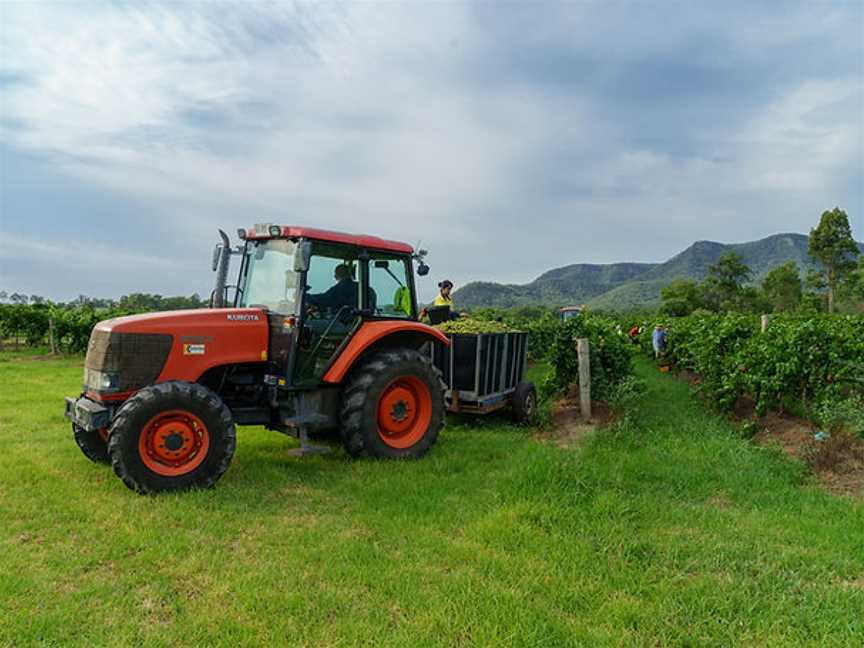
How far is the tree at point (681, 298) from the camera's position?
54.1 meters

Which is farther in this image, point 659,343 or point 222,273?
point 659,343

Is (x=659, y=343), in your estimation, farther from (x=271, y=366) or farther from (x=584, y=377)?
(x=271, y=366)

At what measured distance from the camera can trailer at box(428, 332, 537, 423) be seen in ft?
23.0

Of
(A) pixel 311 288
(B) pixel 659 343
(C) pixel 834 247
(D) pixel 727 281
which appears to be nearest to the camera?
(A) pixel 311 288

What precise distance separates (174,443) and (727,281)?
193ft

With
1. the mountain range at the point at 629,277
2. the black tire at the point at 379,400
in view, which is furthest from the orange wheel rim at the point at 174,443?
the mountain range at the point at 629,277

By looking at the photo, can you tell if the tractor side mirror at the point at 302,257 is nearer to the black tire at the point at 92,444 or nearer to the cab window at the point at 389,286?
the cab window at the point at 389,286

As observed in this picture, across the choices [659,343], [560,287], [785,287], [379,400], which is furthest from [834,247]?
[560,287]

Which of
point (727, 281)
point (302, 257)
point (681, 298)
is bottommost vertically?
point (302, 257)

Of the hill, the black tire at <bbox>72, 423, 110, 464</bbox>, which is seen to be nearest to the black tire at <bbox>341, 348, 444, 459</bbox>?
the black tire at <bbox>72, 423, 110, 464</bbox>

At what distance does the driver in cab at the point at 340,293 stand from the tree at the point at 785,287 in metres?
58.2

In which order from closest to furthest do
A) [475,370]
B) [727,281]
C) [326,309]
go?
[326,309] < [475,370] < [727,281]

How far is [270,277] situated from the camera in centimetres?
558

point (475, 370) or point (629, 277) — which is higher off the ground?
point (629, 277)
